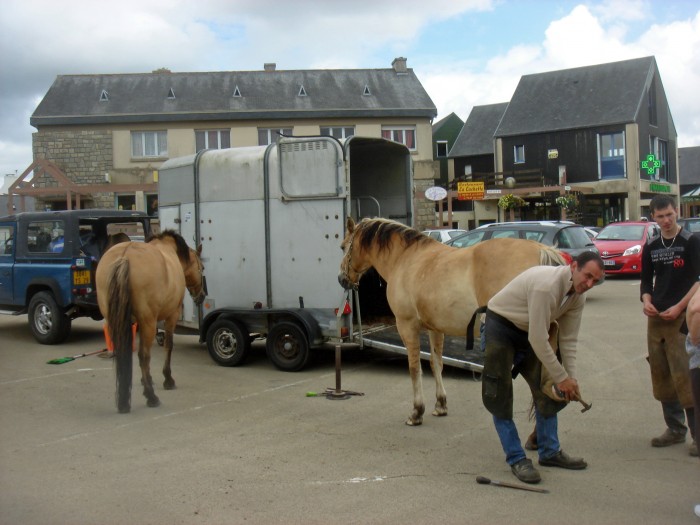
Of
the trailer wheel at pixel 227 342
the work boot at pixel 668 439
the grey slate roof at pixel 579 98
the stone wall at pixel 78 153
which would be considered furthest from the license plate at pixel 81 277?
the grey slate roof at pixel 579 98

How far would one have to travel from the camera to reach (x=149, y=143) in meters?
35.0

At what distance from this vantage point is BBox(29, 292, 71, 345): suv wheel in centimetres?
1180

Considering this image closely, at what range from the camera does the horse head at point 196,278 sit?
9.74 meters

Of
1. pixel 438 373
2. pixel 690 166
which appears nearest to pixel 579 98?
pixel 690 166

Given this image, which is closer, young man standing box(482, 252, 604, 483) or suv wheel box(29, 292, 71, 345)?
young man standing box(482, 252, 604, 483)

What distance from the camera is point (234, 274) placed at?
10023 mm

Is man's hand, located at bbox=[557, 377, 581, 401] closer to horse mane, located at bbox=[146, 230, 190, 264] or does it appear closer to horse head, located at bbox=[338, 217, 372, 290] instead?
horse head, located at bbox=[338, 217, 372, 290]

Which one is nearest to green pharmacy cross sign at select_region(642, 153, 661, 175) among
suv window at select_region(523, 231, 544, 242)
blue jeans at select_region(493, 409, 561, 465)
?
suv window at select_region(523, 231, 544, 242)

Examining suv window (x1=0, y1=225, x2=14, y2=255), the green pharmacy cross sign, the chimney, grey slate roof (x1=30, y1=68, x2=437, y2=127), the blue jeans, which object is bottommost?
the blue jeans

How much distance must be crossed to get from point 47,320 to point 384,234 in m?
7.17

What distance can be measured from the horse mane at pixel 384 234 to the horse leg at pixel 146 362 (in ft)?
8.45

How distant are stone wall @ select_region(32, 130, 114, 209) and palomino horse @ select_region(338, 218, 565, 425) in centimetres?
2926

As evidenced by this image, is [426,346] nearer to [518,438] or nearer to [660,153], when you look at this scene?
[518,438]

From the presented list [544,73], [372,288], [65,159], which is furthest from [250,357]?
[544,73]
